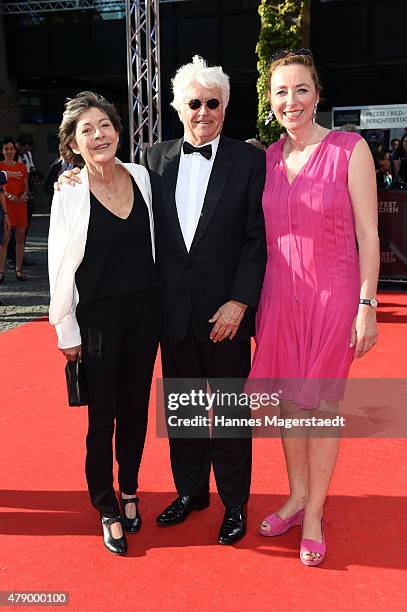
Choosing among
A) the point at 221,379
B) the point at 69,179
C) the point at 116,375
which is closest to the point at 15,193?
the point at 69,179

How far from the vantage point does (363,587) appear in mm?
2629

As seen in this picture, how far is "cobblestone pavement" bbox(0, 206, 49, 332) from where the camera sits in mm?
7789

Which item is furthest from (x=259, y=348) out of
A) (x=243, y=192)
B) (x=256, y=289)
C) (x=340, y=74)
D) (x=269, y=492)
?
(x=340, y=74)

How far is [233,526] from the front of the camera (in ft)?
9.86

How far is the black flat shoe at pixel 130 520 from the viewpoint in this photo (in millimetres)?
3086

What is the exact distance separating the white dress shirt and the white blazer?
0.40 meters

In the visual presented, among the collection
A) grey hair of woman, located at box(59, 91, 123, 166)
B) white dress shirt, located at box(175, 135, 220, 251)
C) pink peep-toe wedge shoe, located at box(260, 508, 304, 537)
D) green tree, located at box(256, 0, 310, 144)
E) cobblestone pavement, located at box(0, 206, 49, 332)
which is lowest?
cobblestone pavement, located at box(0, 206, 49, 332)

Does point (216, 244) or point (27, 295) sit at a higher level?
point (216, 244)

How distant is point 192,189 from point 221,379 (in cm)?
83

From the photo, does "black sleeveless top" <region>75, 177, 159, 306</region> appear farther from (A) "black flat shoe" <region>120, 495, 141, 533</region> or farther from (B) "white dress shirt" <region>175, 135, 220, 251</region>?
(A) "black flat shoe" <region>120, 495, 141, 533</region>

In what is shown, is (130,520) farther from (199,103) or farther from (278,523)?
(199,103)

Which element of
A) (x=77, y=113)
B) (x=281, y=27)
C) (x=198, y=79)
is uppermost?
(x=281, y=27)

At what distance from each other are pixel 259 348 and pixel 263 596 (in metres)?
0.99

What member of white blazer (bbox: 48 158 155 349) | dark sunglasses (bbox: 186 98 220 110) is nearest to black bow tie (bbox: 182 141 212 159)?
dark sunglasses (bbox: 186 98 220 110)
